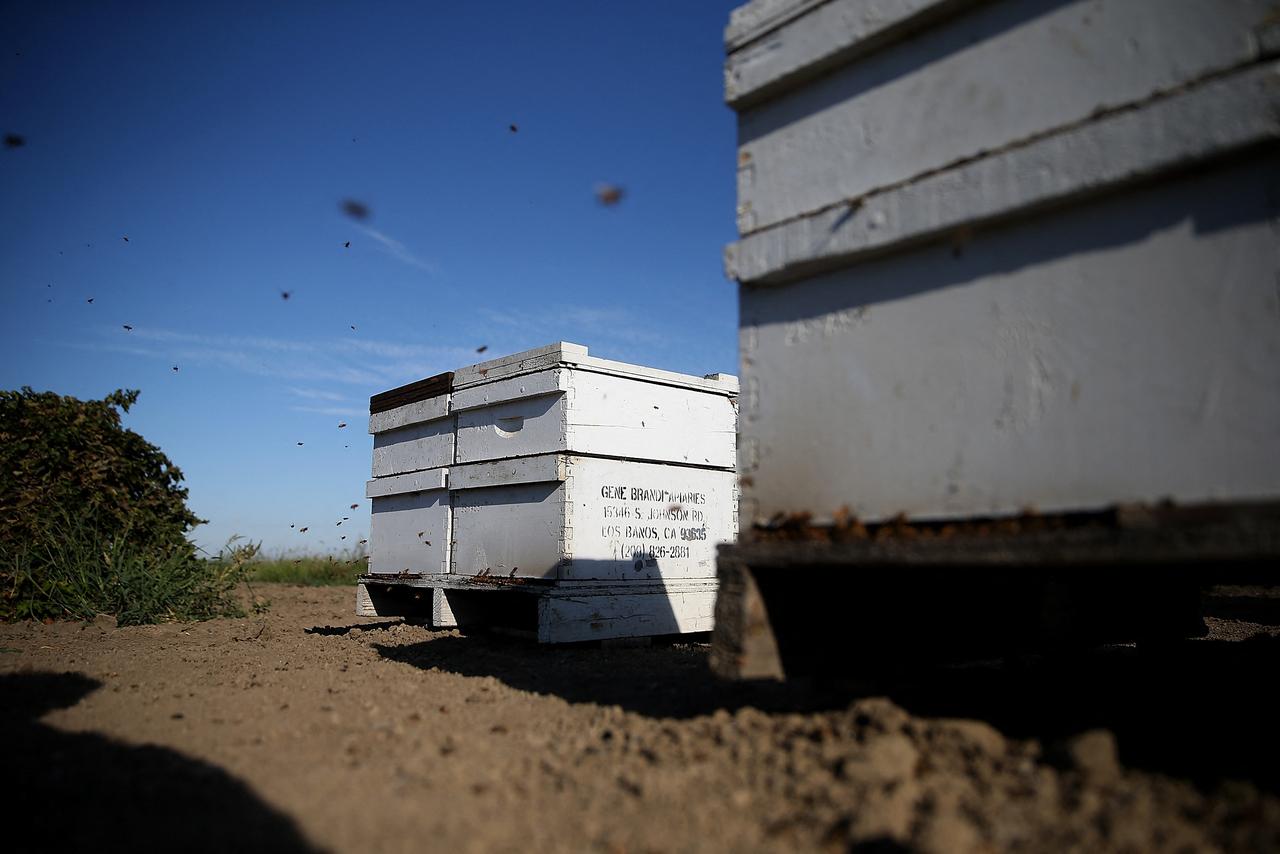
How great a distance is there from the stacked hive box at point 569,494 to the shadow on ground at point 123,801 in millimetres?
2540

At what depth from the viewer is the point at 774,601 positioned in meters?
2.78

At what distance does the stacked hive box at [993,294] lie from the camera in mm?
1882

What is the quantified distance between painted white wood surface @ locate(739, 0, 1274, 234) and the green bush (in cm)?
741

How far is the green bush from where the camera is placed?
7531 mm

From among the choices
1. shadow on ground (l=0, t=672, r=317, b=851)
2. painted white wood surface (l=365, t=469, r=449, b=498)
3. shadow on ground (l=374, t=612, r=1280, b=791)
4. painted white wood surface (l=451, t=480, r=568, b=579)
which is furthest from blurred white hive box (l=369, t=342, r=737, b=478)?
shadow on ground (l=0, t=672, r=317, b=851)

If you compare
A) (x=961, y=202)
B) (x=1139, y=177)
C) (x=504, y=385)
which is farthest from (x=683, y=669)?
(x=1139, y=177)

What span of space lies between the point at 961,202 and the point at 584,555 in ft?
12.2

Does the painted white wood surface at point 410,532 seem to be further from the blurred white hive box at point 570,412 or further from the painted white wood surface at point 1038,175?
the painted white wood surface at point 1038,175

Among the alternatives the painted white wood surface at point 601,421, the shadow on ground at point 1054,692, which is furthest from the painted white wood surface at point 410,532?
the shadow on ground at point 1054,692

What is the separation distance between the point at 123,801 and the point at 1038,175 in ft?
10.9

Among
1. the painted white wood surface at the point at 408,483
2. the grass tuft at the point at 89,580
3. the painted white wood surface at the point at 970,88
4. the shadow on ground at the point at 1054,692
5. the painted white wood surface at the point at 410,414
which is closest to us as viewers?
the painted white wood surface at the point at 970,88

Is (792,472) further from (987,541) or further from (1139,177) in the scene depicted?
(1139,177)

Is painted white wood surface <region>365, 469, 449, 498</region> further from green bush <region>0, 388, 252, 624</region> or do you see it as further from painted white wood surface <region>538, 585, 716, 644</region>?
green bush <region>0, 388, 252, 624</region>

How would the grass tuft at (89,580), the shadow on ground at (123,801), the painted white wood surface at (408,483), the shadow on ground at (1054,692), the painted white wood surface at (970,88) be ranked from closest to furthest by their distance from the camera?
the painted white wood surface at (970,88) < the shadow on ground at (123,801) < the shadow on ground at (1054,692) < the painted white wood surface at (408,483) < the grass tuft at (89,580)
